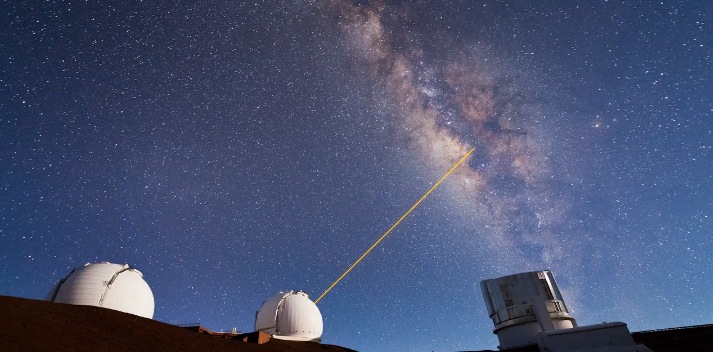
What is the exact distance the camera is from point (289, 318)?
27469mm

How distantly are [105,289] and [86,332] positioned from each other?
977 centimetres

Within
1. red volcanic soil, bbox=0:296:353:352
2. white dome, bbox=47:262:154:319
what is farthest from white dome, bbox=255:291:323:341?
red volcanic soil, bbox=0:296:353:352

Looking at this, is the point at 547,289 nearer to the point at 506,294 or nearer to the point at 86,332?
the point at 506,294

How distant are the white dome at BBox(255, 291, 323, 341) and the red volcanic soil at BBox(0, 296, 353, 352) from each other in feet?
29.5

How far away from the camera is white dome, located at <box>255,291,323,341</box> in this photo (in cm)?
2714

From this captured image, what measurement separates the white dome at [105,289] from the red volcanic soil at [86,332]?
20.5ft

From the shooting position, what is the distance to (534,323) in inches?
1167

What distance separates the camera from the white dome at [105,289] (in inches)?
857

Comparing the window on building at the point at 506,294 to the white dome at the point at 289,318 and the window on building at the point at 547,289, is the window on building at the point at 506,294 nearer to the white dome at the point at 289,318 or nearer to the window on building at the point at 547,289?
the window on building at the point at 547,289

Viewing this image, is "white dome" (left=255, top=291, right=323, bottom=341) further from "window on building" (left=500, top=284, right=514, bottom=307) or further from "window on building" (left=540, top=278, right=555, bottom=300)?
"window on building" (left=540, top=278, right=555, bottom=300)

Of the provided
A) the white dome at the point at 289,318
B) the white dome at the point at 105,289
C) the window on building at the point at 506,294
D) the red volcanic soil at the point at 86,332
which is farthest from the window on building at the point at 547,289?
the white dome at the point at 105,289

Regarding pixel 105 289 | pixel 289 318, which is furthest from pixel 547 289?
pixel 105 289

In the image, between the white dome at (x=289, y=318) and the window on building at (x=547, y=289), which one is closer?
the white dome at (x=289, y=318)

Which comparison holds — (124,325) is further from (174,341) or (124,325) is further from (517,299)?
(517,299)
